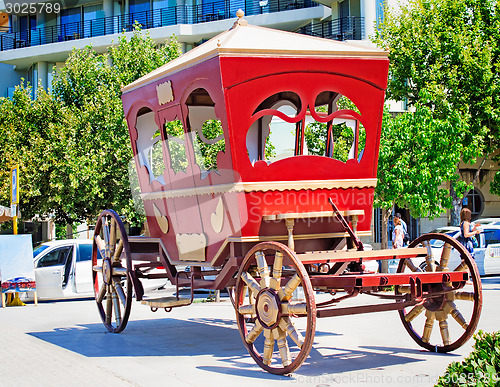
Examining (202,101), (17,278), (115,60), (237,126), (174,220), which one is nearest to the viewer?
(237,126)

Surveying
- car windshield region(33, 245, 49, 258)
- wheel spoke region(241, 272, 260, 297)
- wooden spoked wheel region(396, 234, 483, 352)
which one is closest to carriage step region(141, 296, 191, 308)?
wheel spoke region(241, 272, 260, 297)

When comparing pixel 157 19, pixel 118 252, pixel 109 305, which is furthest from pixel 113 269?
pixel 157 19

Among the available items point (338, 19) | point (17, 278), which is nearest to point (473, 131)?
point (338, 19)

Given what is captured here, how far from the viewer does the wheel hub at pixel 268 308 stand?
682 centimetres

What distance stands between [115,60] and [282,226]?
18119 mm

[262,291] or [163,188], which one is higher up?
[163,188]

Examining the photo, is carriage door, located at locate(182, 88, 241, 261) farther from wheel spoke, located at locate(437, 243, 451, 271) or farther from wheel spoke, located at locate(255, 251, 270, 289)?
wheel spoke, located at locate(437, 243, 451, 271)

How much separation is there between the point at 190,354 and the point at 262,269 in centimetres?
191

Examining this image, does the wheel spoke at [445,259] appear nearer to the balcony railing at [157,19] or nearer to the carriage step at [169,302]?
the carriage step at [169,302]

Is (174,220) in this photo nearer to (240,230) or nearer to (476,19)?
(240,230)

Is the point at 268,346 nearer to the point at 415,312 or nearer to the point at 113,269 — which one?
the point at 415,312

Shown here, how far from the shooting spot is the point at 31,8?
123 feet

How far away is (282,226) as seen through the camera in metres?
7.92

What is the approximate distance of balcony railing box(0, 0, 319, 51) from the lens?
112 ft
